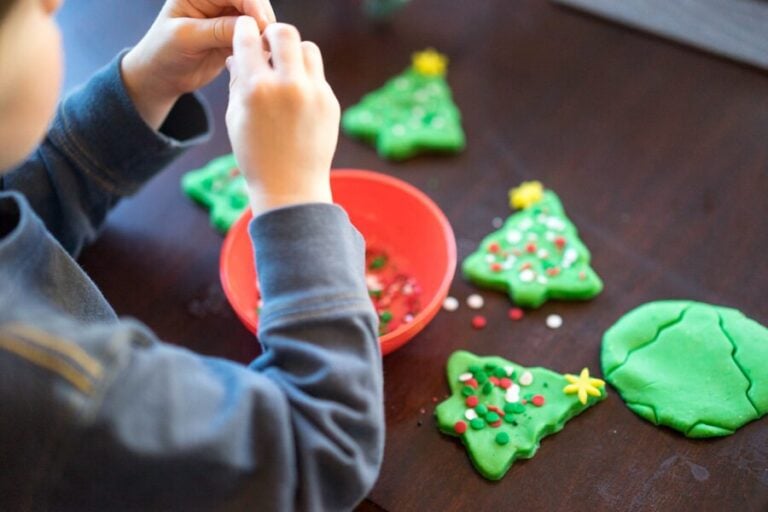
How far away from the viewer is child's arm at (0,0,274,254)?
2.09 feet

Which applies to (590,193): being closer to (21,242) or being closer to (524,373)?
(524,373)

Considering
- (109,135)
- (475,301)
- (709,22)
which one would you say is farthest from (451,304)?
(709,22)

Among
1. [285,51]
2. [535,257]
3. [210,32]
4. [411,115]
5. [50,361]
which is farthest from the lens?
[411,115]

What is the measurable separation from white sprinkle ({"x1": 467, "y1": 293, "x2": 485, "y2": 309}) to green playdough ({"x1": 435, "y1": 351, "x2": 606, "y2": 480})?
0.06 meters

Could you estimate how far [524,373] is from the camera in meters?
0.64

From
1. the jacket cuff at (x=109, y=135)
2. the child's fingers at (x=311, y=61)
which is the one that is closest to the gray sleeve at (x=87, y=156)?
the jacket cuff at (x=109, y=135)

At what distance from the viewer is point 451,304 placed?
2.31 ft

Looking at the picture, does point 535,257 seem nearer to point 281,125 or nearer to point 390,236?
point 390,236

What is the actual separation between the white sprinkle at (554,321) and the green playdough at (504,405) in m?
0.05

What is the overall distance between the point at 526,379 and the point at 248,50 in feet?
1.18

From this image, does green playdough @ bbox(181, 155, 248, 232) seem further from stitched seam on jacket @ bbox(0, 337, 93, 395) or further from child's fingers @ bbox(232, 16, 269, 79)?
stitched seam on jacket @ bbox(0, 337, 93, 395)

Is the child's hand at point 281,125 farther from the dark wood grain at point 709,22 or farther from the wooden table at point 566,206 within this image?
the dark wood grain at point 709,22

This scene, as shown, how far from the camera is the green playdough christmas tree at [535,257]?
693mm

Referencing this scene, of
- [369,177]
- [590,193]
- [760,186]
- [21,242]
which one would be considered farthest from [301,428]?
[760,186]
